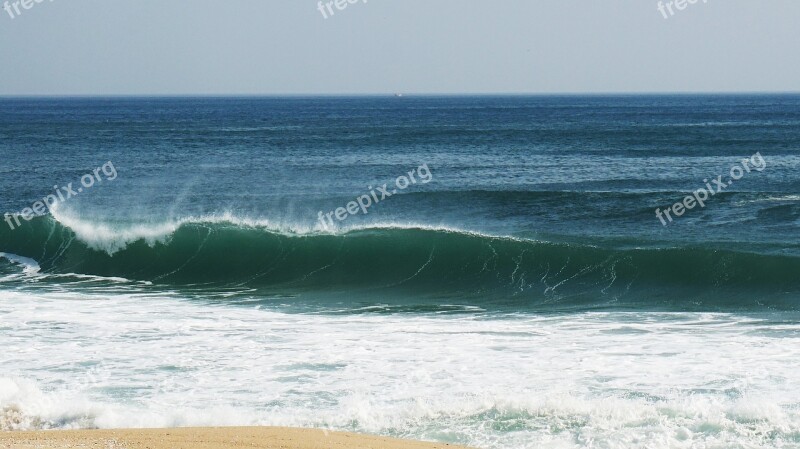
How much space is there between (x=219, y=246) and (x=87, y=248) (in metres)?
3.56

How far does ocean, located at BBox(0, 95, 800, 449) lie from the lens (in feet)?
32.1

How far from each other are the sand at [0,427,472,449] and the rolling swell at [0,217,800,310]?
8446 millimetres

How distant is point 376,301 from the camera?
17.4m

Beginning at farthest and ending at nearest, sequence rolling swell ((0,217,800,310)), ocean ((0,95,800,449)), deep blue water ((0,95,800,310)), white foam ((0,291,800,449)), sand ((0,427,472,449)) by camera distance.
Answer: deep blue water ((0,95,800,310)) < rolling swell ((0,217,800,310)) < ocean ((0,95,800,449)) < white foam ((0,291,800,449)) < sand ((0,427,472,449))

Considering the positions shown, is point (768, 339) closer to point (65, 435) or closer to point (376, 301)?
point (376, 301)

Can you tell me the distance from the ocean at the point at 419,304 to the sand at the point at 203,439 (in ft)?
1.91

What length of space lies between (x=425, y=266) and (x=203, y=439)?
12296mm

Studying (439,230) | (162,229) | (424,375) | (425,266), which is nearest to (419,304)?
(425,266)

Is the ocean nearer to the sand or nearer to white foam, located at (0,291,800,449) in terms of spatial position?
white foam, located at (0,291,800,449)

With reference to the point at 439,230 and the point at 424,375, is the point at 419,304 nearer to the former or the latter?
the point at 424,375

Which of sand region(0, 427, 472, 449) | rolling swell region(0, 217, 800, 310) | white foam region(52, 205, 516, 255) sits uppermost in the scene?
sand region(0, 427, 472, 449)

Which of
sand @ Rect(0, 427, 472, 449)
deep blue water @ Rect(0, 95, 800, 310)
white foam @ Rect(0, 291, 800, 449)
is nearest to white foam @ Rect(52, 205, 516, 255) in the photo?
deep blue water @ Rect(0, 95, 800, 310)

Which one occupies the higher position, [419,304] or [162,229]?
[162,229]

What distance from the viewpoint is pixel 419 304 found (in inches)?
669
